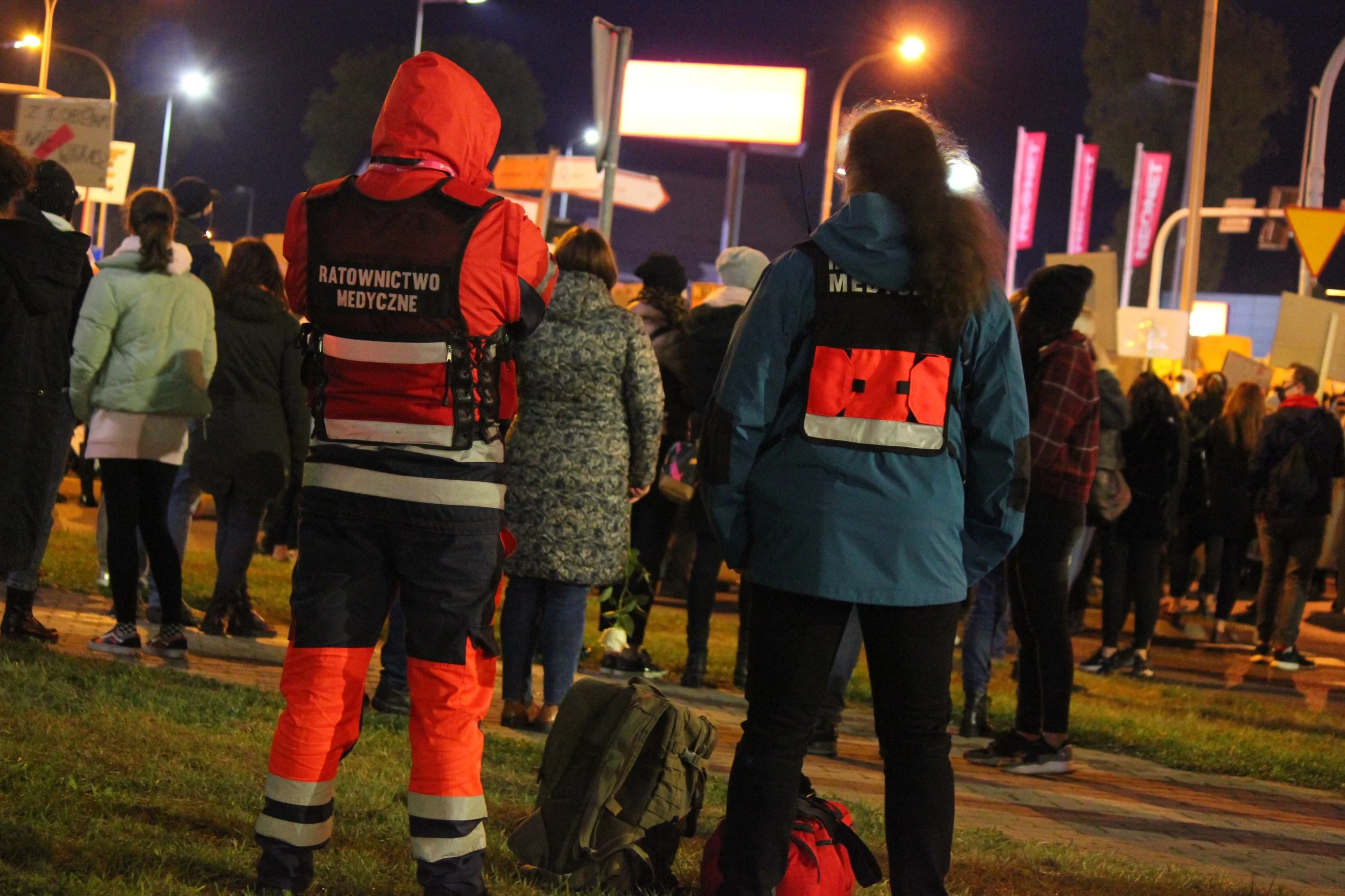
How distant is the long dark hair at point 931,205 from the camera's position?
3559 millimetres

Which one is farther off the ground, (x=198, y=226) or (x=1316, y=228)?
(x=1316, y=228)

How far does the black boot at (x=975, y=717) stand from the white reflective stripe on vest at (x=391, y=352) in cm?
440

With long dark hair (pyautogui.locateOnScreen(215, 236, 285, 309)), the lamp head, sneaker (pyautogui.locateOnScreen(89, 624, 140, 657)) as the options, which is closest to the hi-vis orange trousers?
sneaker (pyautogui.locateOnScreen(89, 624, 140, 657))

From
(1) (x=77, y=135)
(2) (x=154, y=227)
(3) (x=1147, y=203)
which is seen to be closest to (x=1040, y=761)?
(2) (x=154, y=227)

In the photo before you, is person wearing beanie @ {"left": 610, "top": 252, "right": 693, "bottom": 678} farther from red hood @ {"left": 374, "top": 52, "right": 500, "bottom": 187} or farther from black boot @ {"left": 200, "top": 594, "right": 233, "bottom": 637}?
red hood @ {"left": 374, "top": 52, "right": 500, "bottom": 187}

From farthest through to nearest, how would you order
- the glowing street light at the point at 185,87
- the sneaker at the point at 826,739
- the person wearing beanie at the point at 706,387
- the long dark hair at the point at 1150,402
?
1. the glowing street light at the point at 185,87
2. the long dark hair at the point at 1150,402
3. the person wearing beanie at the point at 706,387
4. the sneaker at the point at 826,739

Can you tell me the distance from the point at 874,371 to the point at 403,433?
3.83ft

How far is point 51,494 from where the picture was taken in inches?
261

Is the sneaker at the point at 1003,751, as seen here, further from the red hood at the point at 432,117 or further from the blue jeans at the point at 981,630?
the red hood at the point at 432,117

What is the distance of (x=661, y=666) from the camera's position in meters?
8.36

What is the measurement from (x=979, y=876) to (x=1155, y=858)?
1030 mm

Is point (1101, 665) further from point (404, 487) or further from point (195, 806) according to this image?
point (404, 487)

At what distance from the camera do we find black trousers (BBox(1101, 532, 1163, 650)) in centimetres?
1023

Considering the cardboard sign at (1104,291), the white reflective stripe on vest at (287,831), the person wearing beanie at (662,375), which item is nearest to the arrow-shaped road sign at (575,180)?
the cardboard sign at (1104,291)
